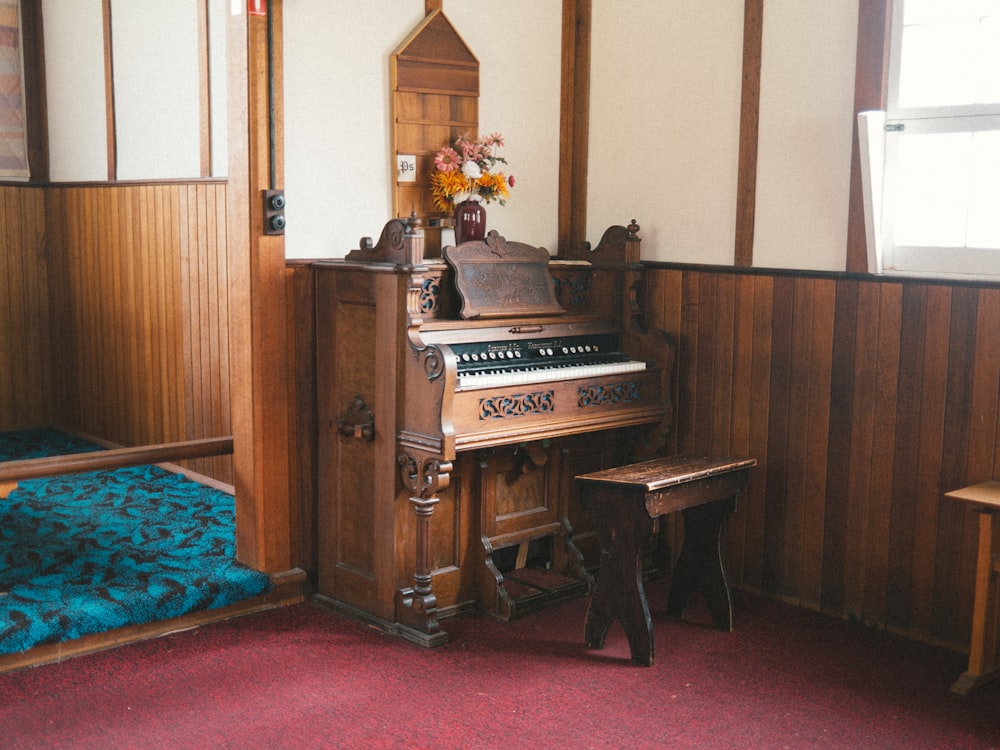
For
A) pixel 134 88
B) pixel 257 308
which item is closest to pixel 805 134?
pixel 257 308

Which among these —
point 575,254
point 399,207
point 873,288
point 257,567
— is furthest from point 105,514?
point 873,288

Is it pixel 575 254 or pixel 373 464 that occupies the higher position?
pixel 575 254

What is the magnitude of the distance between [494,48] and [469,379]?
1.77m

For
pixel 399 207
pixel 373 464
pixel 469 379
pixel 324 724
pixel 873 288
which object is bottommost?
pixel 324 724

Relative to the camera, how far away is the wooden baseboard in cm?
373

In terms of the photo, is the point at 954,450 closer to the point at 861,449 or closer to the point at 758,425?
the point at 861,449

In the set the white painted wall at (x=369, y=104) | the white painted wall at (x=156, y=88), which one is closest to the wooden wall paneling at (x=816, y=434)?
the white painted wall at (x=369, y=104)

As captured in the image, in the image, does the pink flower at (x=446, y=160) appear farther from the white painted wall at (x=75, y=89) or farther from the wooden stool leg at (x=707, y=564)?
the white painted wall at (x=75, y=89)

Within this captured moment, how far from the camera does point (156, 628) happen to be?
4047mm

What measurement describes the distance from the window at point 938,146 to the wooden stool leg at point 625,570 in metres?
1.36

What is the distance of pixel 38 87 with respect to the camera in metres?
6.70

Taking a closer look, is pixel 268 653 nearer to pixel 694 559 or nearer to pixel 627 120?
pixel 694 559

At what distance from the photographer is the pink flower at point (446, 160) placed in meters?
4.65

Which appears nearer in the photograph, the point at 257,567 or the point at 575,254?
the point at 257,567
